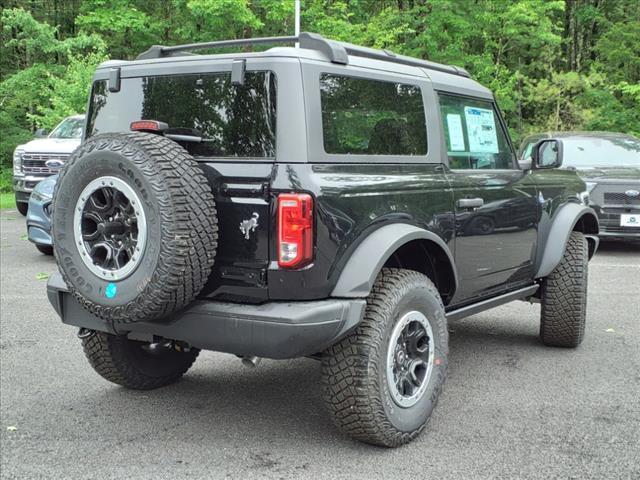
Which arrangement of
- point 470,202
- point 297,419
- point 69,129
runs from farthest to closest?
1. point 69,129
2. point 470,202
3. point 297,419

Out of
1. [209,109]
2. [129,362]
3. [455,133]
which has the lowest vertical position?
[129,362]

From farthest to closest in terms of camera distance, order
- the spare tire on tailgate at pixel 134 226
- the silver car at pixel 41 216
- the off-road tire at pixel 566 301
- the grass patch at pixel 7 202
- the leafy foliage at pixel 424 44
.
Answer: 1. the leafy foliage at pixel 424 44
2. the grass patch at pixel 7 202
3. the silver car at pixel 41 216
4. the off-road tire at pixel 566 301
5. the spare tire on tailgate at pixel 134 226

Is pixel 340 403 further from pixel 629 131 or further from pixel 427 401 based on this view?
pixel 629 131

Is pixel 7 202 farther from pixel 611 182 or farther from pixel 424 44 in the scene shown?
pixel 611 182

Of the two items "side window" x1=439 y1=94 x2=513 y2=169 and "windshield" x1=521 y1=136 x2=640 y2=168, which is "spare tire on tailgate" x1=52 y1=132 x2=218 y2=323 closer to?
"side window" x1=439 y1=94 x2=513 y2=169

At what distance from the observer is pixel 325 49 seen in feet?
11.4

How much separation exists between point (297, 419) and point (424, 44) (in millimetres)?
18964

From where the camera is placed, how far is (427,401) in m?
3.67

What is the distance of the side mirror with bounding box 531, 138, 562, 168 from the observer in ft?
16.4

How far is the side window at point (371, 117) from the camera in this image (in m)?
3.43

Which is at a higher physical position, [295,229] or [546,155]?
[546,155]

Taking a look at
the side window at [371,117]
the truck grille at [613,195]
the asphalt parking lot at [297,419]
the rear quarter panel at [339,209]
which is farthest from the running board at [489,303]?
the truck grille at [613,195]

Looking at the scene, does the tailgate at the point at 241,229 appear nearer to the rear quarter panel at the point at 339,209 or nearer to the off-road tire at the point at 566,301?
the rear quarter panel at the point at 339,209

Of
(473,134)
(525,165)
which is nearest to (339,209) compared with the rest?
(473,134)
